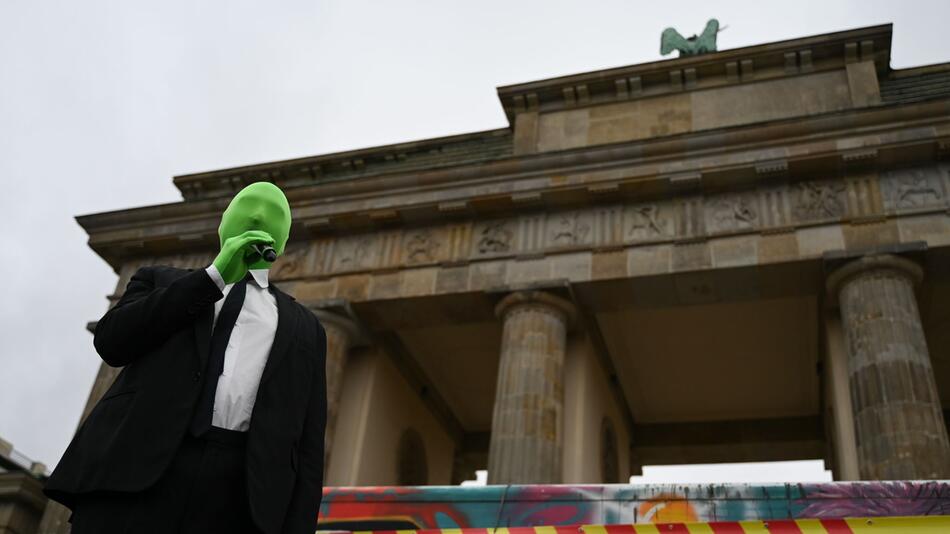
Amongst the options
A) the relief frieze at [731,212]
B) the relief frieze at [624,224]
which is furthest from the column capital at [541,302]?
the relief frieze at [731,212]

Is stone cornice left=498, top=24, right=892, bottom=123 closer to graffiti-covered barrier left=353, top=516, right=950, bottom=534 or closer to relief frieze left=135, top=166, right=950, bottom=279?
relief frieze left=135, top=166, right=950, bottom=279

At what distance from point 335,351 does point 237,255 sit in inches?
533

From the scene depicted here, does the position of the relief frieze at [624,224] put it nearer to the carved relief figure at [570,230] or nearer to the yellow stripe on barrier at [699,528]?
the carved relief figure at [570,230]

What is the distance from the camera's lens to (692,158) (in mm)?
15273

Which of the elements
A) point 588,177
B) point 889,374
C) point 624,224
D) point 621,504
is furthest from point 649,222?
point 621,504

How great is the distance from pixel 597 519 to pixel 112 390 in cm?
384

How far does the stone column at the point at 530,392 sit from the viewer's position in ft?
44.9

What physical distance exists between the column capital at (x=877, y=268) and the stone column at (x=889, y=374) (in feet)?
0.05

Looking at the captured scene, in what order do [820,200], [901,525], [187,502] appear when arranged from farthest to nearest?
[820,200] < [901,525] < [187,502]

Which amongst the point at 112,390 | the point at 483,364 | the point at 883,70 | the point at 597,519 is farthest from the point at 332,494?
the point at 883,70

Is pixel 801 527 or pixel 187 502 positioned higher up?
pixel 801 527

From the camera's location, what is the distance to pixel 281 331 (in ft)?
10.6

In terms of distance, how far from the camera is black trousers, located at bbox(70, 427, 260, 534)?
262 cm

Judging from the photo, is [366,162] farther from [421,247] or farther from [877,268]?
[877,268]
